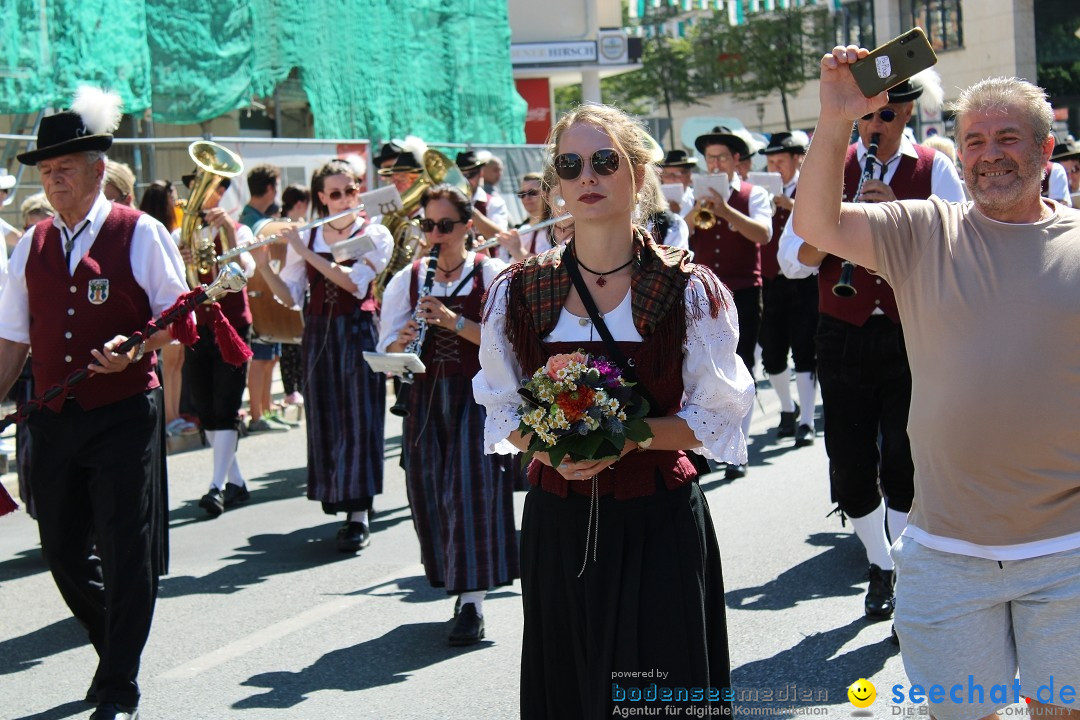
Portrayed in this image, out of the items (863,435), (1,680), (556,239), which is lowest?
(1,680)

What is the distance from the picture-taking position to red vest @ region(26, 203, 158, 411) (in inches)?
197

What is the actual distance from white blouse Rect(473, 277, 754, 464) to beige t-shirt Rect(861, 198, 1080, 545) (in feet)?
1.51

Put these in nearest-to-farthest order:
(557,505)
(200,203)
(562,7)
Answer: (557,505) < (200,203) < (562,7)

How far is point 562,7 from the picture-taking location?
32.1 m

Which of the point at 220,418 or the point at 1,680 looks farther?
the point at 220,418

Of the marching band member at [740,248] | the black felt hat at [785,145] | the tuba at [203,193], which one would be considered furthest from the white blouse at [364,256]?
the black felt hat at [785,145]

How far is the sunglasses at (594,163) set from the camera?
11.6ft

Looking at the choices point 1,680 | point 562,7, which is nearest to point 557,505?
point 1,680

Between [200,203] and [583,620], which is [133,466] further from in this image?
[200,203]

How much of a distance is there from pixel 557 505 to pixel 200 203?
589cm

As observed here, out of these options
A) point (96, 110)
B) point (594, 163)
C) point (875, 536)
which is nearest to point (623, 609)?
point (594, 163)

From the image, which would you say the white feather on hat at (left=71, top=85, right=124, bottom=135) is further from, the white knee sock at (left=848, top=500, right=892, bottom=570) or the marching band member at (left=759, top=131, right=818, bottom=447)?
the marching band member at (left=759, top=131, right=818, bottom=447)

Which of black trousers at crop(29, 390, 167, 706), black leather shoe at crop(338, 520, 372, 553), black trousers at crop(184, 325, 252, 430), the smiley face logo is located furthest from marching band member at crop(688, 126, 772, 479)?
black trousers at crop(29, 390, 167, 706)

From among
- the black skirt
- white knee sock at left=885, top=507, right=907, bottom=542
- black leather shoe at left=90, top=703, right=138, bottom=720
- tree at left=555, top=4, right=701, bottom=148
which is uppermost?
tree at left=555, top=4, right=701, bottom=148
